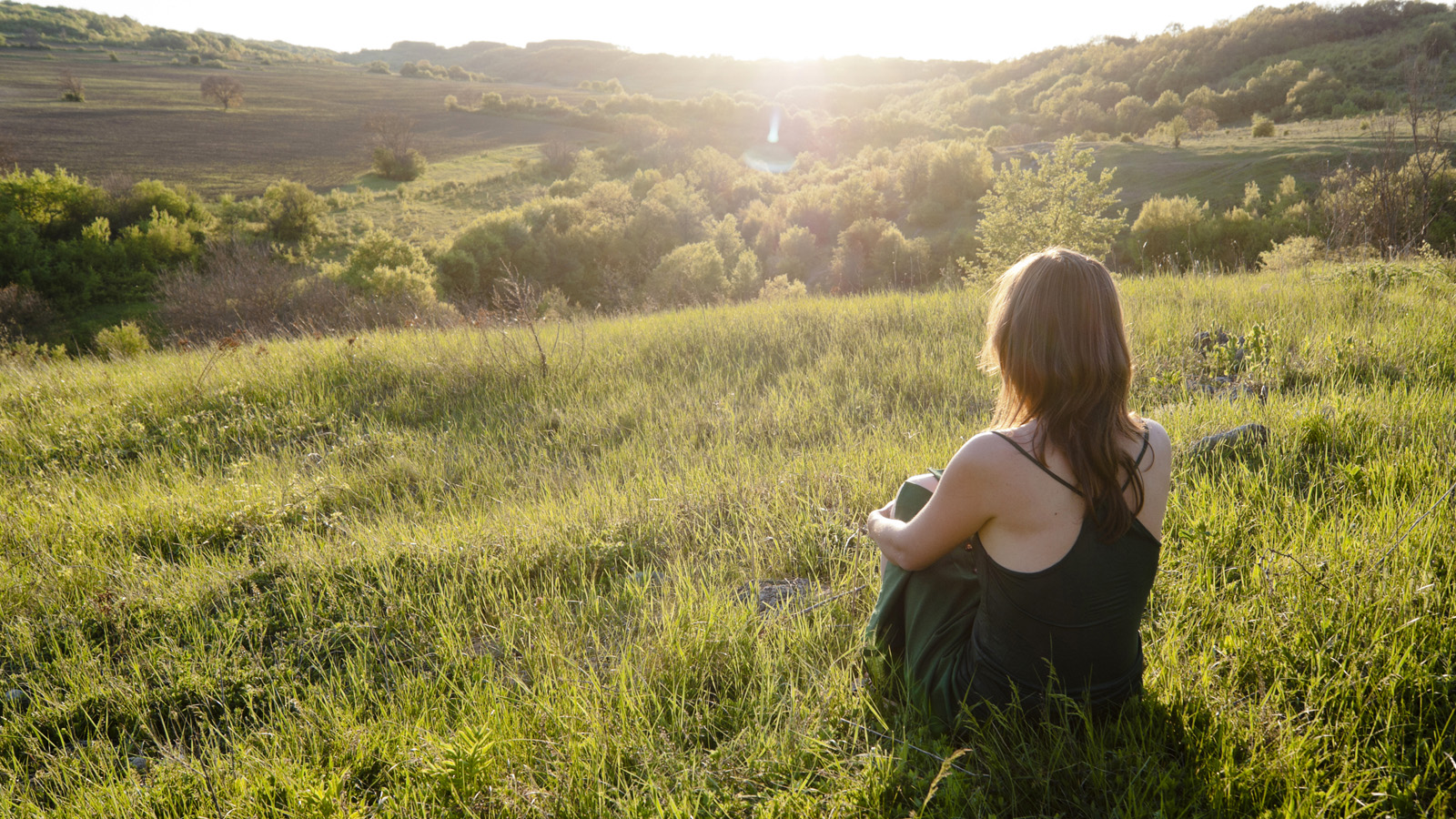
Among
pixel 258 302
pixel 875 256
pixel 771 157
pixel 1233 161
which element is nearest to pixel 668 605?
pixel 258 302

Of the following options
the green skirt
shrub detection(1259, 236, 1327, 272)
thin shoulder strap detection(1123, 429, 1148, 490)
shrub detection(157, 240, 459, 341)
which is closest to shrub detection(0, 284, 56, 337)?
shrub detection(157, 240, 459, 341)

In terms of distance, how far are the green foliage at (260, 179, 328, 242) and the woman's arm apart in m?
35.6

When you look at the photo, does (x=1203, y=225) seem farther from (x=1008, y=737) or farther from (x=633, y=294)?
(x=1008, y=737)

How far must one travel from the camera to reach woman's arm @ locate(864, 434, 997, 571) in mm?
1736

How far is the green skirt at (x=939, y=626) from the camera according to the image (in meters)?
1.99

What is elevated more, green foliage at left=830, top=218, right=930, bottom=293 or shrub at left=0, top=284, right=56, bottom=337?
green foliage at left=830, top=218, right=930, bottom=293

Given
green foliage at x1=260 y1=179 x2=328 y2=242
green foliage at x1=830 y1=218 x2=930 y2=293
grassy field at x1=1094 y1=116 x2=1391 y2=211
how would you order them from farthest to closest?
green foliage at x1=260 y1=179 x2=328 y2=242 < green foliage at x1=830 y1=218 x2=930 y2=293 < grassy field at x1=1094 y1=116 x2=1391 y2=211

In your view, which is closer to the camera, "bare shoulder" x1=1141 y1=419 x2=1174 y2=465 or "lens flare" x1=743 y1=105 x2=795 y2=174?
"bare shoulder" x1=1141 y1=419 x2=1174 y2=465

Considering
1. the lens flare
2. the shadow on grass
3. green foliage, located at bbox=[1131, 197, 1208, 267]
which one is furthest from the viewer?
the lens flare

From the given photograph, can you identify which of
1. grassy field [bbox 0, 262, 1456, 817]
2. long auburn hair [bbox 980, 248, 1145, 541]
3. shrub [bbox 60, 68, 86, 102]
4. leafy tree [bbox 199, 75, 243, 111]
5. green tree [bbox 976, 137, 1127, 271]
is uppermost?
leafy tree [bbox 199, 75, 243, 111]

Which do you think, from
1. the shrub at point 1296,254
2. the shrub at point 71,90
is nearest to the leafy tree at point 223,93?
the shrub at point 71,90

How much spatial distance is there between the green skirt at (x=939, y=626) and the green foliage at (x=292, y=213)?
35558 millimetres

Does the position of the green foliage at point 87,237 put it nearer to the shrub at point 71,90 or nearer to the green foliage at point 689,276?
the green foliage at point 689,276

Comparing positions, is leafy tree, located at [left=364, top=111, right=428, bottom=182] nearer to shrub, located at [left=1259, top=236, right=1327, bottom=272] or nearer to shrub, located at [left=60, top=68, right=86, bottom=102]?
shrub, located at [left=60, top=68, right=86, bottom=102]
